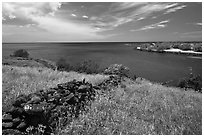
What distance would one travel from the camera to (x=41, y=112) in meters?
4.14

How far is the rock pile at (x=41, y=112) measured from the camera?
394cm

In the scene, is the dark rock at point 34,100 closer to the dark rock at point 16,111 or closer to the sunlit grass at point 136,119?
the dark rock at point 16,111

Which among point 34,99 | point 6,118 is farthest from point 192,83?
point 6,118

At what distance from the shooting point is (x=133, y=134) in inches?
170

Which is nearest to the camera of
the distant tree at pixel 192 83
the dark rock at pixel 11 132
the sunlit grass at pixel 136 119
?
the dark rock at pixel 11 132

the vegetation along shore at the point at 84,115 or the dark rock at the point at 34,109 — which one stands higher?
the dark rock at the point at 34,109

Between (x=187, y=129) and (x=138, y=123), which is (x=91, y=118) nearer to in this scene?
(x=138, y=123)

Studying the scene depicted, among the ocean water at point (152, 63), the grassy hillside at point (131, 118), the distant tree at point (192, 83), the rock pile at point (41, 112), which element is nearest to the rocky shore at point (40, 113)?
the rock pile at point (41, 112)

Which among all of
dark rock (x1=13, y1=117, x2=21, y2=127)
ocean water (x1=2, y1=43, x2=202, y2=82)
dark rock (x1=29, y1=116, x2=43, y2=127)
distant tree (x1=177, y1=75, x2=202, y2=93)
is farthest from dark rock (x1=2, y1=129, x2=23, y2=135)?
ocean water (x1=2, y1=43, x2=202, y2=82)

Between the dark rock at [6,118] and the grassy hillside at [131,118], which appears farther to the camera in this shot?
the grassy hillside at [131,118]

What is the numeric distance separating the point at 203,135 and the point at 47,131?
3.76 m

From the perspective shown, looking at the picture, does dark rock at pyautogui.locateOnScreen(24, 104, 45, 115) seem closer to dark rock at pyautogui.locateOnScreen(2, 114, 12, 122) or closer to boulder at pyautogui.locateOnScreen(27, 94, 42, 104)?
boulder at pyautogui.locateOnScreen(27, 94, 42, 104)

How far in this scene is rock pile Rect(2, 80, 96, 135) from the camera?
3.94m

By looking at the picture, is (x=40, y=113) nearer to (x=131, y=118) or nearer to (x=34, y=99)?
(x=34, y=99)
